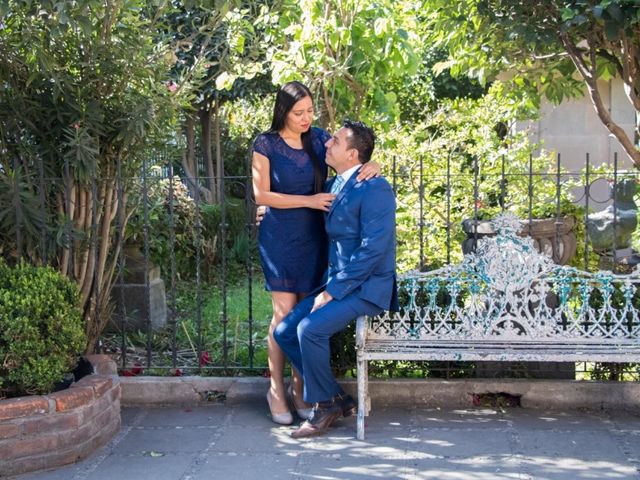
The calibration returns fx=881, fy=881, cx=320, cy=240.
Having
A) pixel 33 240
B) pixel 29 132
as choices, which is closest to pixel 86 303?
pixel 33 240

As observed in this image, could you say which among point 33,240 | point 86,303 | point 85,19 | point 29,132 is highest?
point 85,19

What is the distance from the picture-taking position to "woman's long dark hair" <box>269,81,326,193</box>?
5.17 m

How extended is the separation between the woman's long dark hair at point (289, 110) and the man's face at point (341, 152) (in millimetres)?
213

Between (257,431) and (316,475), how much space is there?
80cm

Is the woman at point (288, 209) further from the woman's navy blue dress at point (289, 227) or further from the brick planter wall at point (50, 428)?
the brick planter wall at point (50, 428)

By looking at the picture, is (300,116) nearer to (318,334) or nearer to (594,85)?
(318,334)

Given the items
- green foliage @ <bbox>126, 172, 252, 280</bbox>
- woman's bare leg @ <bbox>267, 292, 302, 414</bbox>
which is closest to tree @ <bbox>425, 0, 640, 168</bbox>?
woman's bare leg @ <bbox>267, 292, 302, 414</bbox>

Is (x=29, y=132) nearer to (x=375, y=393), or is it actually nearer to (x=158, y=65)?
(x=158, y=65)

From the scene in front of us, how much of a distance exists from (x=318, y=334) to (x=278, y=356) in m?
0.50

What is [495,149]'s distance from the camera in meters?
7.62

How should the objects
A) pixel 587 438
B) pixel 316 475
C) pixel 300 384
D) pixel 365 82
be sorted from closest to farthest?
1. pixel 316 475
2. pixel 587 438
3. pixel 300 384
4. pixel 365 82

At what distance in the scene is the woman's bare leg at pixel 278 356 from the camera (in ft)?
17.6

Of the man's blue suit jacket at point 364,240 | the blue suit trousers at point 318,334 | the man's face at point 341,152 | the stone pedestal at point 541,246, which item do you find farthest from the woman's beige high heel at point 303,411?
the man's face at point 341,152

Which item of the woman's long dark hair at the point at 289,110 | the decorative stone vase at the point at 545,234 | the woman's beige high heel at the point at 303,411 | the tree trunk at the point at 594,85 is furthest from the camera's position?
the tree trunk at the point at 594,85
